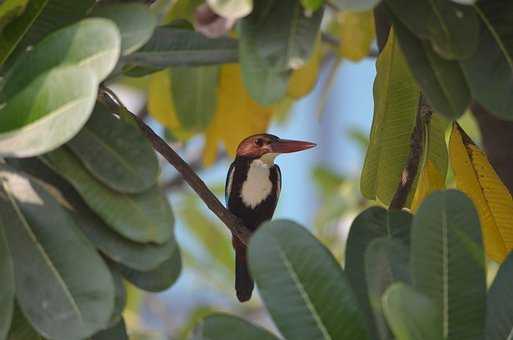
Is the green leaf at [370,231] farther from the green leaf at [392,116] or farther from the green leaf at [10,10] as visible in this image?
the green leaf at [10,10]

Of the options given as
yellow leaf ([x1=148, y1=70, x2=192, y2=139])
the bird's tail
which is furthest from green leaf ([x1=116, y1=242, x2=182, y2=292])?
yellow leaf ([x1=148, y1=70, x2=192, y2=139])

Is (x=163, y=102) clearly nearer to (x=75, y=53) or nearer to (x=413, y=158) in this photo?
(x=413, y=158)

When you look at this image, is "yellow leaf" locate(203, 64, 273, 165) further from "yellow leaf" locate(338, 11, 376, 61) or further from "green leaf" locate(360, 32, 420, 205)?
"green leaf" locate(360, 32, 420, 205)

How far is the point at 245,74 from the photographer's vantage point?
171 cm

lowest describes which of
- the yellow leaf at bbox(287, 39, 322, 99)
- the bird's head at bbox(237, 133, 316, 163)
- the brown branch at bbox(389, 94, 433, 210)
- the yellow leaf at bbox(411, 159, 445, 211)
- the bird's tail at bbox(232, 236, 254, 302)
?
the bird's tail at bbox(232, 236, 254, 302)

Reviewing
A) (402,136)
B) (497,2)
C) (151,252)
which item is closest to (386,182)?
(402,136)

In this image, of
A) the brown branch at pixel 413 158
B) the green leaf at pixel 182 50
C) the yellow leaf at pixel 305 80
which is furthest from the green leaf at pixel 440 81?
the yellow leaf at pixel 305 80

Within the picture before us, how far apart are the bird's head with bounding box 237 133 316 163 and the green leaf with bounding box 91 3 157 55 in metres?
1.51

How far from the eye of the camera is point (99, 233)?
69.8 inches

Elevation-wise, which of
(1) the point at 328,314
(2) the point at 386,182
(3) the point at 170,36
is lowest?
(2) the point at 386,182

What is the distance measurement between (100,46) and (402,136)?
83 centimetres

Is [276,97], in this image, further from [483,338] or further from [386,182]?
[386,182]

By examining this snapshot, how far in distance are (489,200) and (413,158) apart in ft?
0.61

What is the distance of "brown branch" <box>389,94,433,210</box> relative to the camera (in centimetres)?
216
